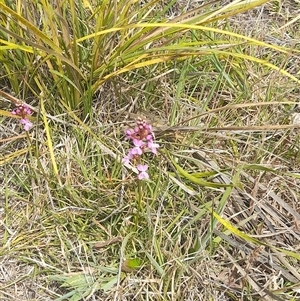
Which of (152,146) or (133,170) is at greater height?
(152,146)

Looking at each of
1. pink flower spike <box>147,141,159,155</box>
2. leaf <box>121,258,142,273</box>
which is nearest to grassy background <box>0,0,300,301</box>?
leaf <box>121,258,142,273</box>

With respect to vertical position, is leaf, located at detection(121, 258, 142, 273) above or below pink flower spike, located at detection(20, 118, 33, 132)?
below

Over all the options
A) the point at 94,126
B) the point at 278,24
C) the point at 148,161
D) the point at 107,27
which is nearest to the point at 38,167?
the point at 94,126

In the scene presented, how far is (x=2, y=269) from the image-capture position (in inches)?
49.9

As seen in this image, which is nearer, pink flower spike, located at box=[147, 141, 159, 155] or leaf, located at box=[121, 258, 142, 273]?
pink flower spike, located at box=[147, 141, 159, 155]

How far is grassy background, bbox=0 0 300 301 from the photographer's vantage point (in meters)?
1.26

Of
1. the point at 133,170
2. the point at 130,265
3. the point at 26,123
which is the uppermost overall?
the point at 26,123

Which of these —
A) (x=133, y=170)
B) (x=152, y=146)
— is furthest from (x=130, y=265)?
(x=152, y=146)

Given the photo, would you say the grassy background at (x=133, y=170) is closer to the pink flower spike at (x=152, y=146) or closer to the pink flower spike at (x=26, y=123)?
the pink flower spike at (x=26, y=123)

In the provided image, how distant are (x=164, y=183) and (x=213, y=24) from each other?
59cm

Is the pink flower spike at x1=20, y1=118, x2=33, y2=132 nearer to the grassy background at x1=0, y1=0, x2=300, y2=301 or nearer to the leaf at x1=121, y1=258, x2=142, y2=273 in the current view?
the grassy background at x1=0, y1=0, x2=300, y2=301

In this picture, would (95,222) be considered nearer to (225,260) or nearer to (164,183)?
(164,183)

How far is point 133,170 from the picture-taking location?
129 cm

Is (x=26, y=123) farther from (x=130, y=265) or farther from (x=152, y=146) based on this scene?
(x=130, y=265)
